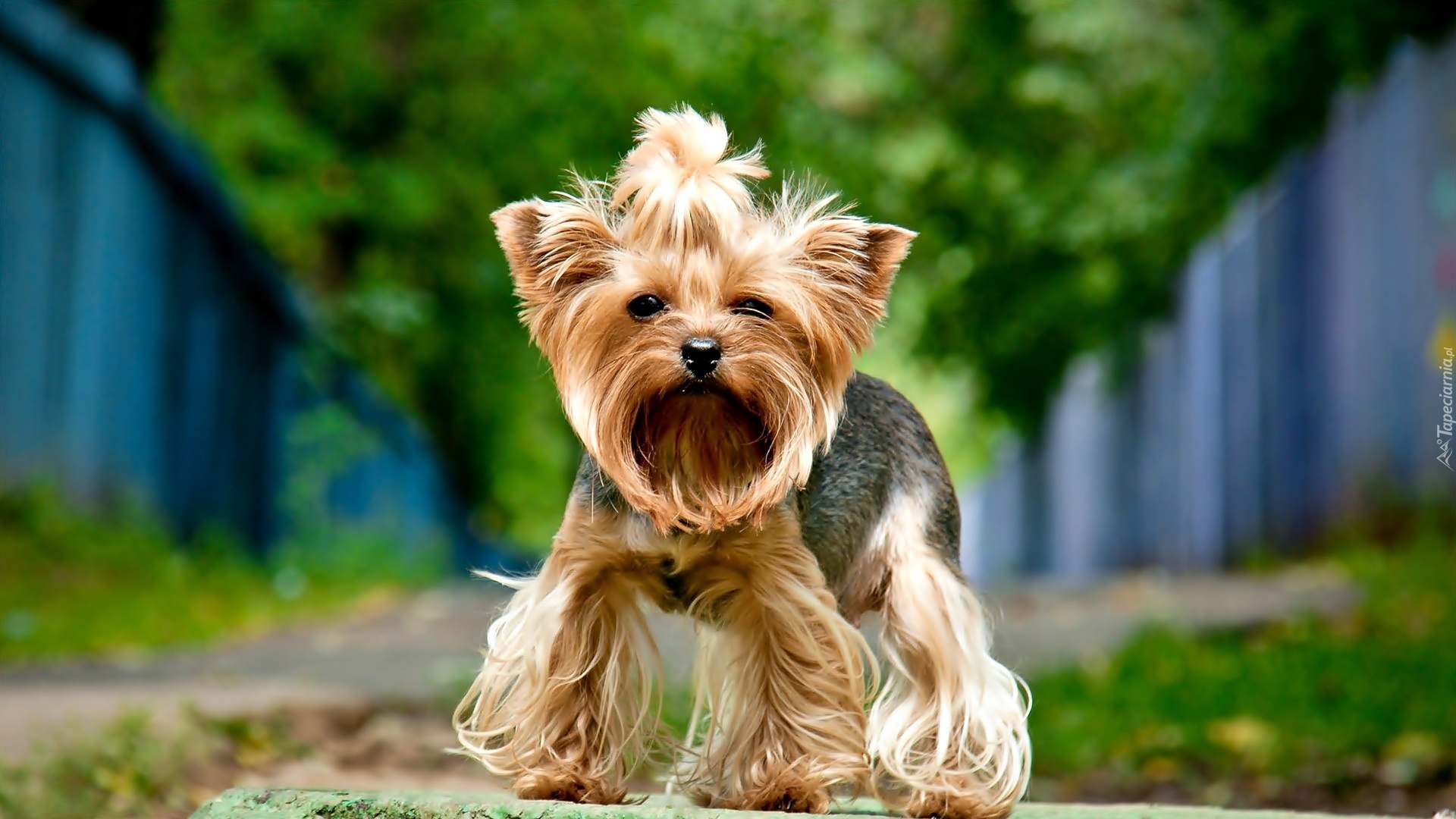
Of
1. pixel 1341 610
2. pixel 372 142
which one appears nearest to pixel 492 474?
pixel 372 142

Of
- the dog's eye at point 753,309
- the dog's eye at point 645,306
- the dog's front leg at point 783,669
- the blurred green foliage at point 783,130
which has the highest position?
the blurred green foliage at point 783,130

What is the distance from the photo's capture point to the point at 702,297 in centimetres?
292

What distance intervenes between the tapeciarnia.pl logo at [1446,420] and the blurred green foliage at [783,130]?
478cm

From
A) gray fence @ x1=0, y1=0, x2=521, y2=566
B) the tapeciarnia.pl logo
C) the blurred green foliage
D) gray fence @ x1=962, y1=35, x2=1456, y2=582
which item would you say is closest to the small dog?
the tapeciarnia.pl logo

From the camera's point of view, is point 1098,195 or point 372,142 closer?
point 1098,195

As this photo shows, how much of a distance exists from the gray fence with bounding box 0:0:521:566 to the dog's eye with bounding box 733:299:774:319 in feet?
24.1

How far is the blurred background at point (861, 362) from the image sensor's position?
262 inches

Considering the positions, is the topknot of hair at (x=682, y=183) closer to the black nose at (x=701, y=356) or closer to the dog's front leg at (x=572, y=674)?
the black nose at (x=701, y=356)

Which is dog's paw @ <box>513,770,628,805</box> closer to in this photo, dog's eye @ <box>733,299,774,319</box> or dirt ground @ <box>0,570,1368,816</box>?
dirt ground @ <box>0,570,1368,816</box>

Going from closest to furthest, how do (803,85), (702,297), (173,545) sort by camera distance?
(702,297)
(173,545)
(803,85)

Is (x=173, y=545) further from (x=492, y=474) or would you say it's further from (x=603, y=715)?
(x=492, y=474)

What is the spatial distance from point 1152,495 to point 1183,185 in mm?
3449

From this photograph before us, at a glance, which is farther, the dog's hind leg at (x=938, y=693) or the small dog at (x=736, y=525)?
the dog's hind leg at (x=938, y=693)

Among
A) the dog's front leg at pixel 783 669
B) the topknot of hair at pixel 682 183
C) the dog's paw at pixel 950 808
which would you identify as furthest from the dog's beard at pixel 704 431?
the dog's paw at pixel 950 808
